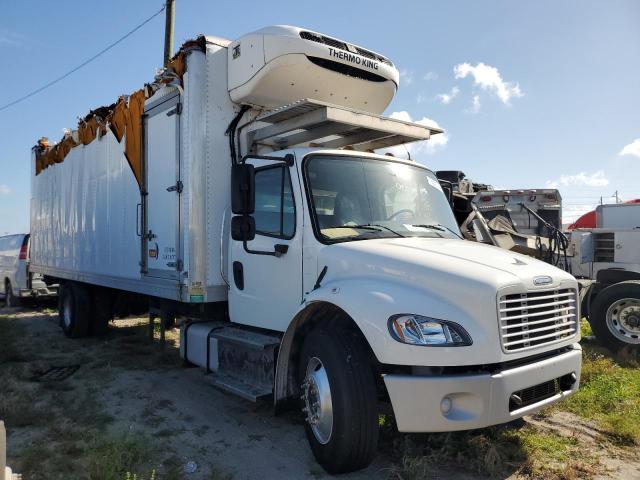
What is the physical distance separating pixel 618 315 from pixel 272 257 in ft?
17.8

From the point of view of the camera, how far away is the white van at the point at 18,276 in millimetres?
12703

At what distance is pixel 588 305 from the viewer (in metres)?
7.60

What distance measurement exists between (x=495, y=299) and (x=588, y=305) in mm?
5318

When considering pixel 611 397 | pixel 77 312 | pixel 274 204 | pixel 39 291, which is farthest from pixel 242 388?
pixel 39 291

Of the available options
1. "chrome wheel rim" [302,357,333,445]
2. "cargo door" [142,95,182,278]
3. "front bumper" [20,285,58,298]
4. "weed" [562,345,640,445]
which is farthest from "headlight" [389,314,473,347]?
"front bumper" [20,285,58,298]

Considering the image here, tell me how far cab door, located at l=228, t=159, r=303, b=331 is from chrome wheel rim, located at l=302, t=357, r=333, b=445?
656mm

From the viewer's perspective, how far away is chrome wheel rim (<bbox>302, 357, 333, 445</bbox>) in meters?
3.58

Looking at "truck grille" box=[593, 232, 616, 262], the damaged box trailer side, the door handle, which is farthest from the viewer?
"truck grille" box=[593, 232, 616, 262]

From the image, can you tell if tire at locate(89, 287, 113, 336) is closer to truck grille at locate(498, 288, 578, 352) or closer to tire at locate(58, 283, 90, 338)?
tire at locate(58, 283, 90, 338)

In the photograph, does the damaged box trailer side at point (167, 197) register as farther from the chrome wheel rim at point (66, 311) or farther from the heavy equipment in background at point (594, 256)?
the heavy equipment in background at point (594, 256)

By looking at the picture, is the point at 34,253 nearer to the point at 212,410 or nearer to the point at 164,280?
the point at 164,280

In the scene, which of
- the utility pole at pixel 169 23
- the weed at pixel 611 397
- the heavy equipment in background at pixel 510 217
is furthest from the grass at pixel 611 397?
the utility pole at pixel 169 23

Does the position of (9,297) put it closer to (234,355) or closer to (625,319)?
(234,355)

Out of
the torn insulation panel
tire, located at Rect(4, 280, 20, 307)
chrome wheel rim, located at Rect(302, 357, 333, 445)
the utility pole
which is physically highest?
the utility pole
